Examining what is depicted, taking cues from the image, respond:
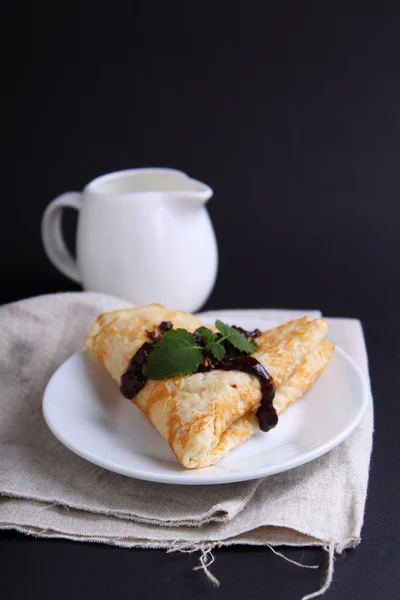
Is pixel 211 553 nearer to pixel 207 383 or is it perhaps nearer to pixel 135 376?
pixel 207 383

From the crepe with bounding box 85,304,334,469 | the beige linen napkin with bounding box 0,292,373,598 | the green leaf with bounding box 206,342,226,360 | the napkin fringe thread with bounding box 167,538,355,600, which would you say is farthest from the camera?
the green leaf with bounding box 206,342,226,360

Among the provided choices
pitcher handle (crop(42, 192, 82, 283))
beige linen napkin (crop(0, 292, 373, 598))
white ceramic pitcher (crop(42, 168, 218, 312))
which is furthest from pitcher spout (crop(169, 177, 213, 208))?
beige linen napkin (crop(0, 292, 373, 598))

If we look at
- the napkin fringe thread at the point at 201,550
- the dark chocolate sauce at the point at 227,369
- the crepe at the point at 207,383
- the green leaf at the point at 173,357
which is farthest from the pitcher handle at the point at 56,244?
the napkin fringe thread at the point at 201,550

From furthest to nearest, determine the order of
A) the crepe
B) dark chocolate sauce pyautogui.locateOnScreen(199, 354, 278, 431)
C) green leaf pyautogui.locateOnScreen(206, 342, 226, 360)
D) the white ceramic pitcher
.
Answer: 1. the white ceramic pitcher
2. green leaf pyautogui.locateOnScreen(206, 342, 226, 360)
3. dark chocolate sauce pyautogui.locateOnScreen(199, 354, 278, 431)
4. the crepe

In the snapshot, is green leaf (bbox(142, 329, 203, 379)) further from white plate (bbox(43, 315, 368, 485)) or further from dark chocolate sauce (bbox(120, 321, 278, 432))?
white plate (bbox(43, 315, 368, 485))

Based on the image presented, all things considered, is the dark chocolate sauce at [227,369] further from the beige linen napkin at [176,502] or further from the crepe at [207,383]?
the beige linen napkin at [176,502]

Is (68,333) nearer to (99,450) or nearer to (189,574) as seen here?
(99,450)

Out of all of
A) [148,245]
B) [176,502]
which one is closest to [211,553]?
[176,502]
